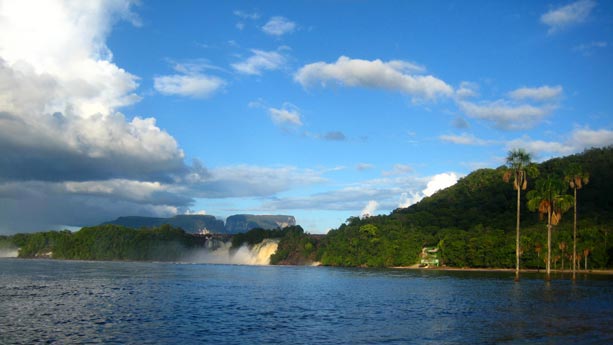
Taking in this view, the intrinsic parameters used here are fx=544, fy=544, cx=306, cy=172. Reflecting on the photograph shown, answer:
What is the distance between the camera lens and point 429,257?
177875 millimetres

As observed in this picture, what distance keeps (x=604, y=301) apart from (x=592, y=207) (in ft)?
428

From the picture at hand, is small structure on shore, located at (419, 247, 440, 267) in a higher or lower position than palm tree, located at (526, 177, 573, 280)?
lower

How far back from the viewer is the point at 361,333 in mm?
38438

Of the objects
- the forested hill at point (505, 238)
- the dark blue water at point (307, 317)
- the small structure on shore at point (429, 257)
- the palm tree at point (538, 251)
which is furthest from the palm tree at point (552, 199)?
the small structure on shore at point (429, 257)

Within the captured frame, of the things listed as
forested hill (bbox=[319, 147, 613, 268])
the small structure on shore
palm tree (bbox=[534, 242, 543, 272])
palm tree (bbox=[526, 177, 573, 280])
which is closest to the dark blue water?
palm tree (bbox=[526, 177, 573, 280])

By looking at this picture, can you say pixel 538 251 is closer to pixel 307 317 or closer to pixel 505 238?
pixel 505 238

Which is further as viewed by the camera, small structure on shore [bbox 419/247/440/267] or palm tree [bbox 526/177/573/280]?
small structure on shore [bbox 419/247/440/267]

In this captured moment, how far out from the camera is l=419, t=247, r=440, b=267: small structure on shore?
6895 inches

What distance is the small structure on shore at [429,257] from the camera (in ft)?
575

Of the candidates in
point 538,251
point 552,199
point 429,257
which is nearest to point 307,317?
point 552,199

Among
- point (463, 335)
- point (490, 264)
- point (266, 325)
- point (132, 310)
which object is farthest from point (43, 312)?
point (490, 264)

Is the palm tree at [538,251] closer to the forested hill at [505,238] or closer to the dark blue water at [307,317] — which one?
the forested hill at [505,238]

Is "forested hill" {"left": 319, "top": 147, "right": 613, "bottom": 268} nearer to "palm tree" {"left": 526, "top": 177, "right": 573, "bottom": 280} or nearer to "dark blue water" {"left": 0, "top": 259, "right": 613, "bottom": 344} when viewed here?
"palm tree" {"left": 526, "top": 177, "right": 573, "bottom": 280}

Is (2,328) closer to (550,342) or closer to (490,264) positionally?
(550,342)
